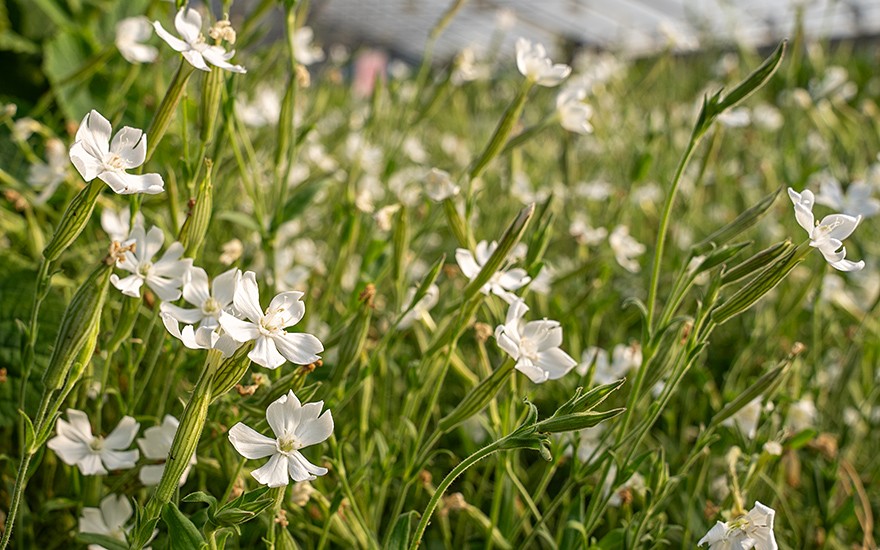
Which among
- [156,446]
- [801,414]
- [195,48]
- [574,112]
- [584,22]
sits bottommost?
[584,22]

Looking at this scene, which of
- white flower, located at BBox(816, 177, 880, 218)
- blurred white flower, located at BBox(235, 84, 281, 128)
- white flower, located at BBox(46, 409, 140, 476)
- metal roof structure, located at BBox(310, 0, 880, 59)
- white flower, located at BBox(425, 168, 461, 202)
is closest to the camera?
white flower, located at BBox(46, 409, 140, 476)

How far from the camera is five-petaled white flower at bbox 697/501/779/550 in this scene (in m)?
0.42

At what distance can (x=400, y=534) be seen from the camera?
419 millimetres

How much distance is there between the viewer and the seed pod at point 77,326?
1.33 feet

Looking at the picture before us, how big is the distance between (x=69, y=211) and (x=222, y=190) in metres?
0.32

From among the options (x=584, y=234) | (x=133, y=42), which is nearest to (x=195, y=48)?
(x=133, y=42)

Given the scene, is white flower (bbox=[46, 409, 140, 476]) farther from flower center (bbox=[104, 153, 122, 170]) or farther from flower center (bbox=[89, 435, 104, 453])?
flower center (bbox=[104, 153, 122, 170])

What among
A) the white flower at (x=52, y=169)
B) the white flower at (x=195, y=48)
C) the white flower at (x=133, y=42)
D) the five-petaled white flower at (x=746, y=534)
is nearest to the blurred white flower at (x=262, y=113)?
the white flower at (x=133, y=42)

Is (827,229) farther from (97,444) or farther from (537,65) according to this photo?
(97,444)

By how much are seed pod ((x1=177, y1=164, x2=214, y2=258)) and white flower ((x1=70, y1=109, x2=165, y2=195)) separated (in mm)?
50

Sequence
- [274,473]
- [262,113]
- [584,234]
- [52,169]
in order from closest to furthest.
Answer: [274,473] < [52,169] < [584,234] < [262,113]

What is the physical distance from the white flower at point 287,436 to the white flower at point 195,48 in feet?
0.61

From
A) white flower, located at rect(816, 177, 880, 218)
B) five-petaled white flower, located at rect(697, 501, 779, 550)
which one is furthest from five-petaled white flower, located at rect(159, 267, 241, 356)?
white flower, located at rect(816, 177, 880, 218)

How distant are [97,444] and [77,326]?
113 mm
